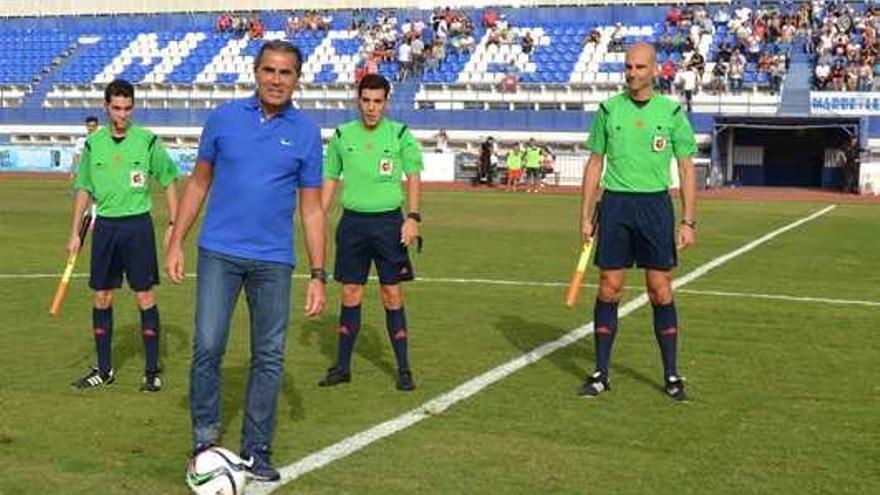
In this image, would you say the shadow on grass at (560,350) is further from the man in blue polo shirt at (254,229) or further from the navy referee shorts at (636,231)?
the man in blue polo shirt at (254,229)

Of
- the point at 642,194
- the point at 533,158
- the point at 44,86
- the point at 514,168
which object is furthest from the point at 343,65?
the point at 642,194

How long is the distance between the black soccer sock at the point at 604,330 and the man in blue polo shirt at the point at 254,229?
2830 mm

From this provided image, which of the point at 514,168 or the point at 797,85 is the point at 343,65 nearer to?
the point at 514,168

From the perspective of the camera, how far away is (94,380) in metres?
8.23

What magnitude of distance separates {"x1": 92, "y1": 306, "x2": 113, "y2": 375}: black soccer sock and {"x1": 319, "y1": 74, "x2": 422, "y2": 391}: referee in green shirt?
60.0 inches

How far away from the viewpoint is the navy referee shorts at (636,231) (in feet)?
25.8

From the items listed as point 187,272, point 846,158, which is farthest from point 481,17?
point 187,272

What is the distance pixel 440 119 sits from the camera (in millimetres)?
45000

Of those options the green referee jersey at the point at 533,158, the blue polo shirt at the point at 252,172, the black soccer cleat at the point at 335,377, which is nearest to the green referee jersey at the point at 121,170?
the black soccer cleat at the point at 335,377

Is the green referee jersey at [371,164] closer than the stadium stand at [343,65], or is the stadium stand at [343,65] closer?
the green referee jersey at [371,164]

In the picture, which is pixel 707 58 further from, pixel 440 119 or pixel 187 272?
pixel 187 272

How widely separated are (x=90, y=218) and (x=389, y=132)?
2296 millimetres

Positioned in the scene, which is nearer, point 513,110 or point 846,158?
point 846,158

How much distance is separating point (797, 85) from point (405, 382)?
36185mm
